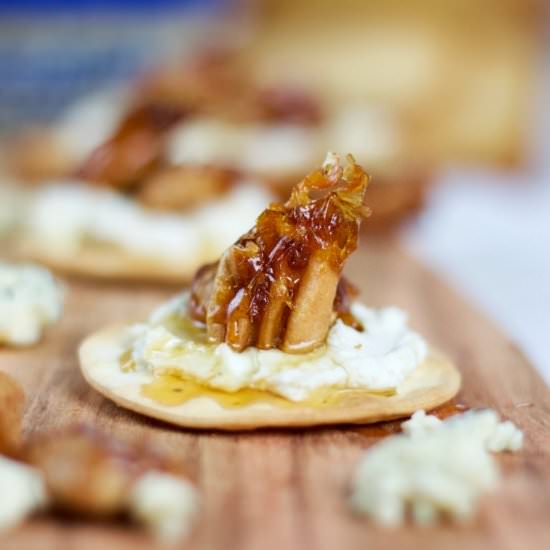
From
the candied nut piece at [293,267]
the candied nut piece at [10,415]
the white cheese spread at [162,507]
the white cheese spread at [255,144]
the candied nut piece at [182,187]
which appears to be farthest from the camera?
the white cheese spread at [255,144]

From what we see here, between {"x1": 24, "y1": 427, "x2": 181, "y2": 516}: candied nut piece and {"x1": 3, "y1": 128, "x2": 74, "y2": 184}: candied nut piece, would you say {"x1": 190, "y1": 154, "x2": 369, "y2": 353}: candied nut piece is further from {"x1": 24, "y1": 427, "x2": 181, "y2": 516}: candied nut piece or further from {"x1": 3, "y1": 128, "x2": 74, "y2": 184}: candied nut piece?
{"x1": 3, "y1": 128, "x2": 74, "y2": 184}: candied nut piece

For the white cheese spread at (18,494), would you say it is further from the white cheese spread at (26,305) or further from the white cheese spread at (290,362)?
the white cheese spread at (26,305)

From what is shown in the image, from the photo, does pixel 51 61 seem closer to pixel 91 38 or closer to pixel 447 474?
pixel 91 38

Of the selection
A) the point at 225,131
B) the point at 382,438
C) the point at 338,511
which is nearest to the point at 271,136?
the point at 225,131

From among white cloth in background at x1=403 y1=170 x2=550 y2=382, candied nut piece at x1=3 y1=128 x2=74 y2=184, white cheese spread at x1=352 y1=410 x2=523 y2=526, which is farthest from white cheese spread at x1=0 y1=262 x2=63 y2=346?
candied nut piece at x1=3 y1=128 x2=74 y2=184

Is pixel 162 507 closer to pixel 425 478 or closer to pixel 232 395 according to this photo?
pixel 425 478

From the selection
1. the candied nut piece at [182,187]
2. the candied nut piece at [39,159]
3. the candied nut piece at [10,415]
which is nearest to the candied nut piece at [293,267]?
the candied nut piece at [10,415]
